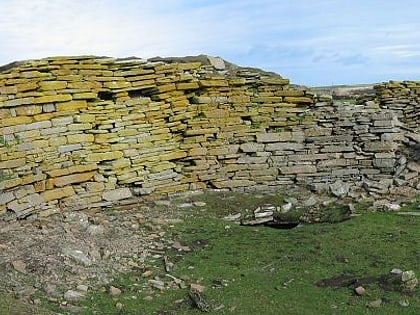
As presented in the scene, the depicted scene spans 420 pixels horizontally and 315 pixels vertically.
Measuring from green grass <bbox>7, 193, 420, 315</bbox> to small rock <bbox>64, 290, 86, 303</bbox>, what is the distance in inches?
4.3

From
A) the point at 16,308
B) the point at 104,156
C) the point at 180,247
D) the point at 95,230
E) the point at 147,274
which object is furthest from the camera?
the point at 104,156

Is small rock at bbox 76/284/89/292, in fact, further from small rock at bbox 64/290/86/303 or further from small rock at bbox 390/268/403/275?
small rock at bbox 390/268/403/275

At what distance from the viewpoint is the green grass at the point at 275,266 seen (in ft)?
23.7

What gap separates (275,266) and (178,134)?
475cm

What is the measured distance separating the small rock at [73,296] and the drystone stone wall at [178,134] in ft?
10.5

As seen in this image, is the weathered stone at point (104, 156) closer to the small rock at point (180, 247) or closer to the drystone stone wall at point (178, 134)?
the drystone stone wall at point (178, 134)

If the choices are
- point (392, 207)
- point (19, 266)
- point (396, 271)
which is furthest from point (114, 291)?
point (392, 207)

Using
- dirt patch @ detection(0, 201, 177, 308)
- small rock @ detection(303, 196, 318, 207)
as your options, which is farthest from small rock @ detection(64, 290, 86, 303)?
small rock @ detection(303, 196, 318, 207)

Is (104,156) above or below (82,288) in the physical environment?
above

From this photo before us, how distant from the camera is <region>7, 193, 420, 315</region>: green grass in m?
7.21

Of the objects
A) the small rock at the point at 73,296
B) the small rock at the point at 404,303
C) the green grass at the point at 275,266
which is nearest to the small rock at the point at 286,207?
the green grass at the point at 275,266

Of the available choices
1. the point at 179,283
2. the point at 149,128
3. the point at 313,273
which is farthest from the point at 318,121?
the point at 179,283

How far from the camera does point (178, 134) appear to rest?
12.5 m

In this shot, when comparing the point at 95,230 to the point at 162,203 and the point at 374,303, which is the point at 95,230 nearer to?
the point at 162,203
